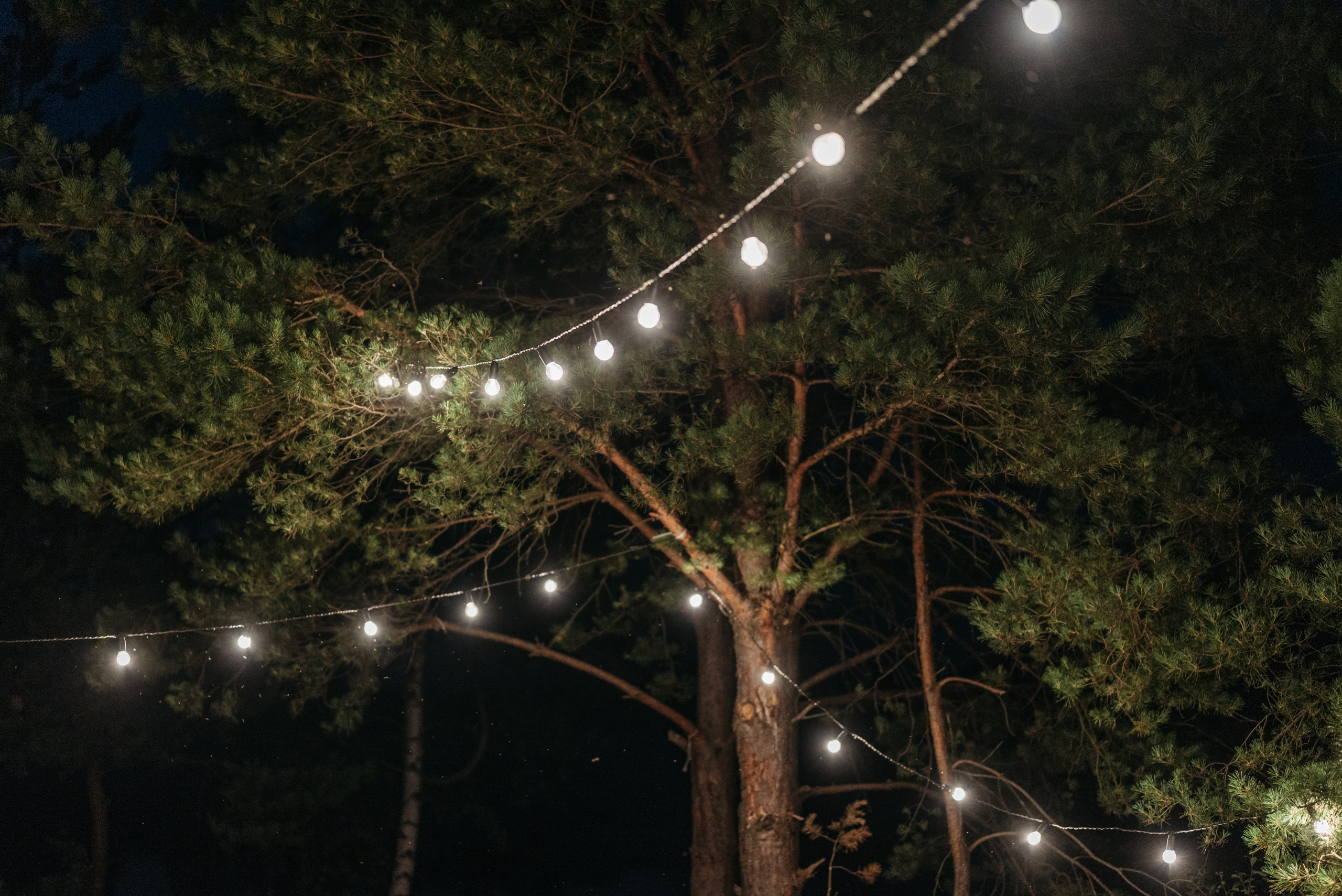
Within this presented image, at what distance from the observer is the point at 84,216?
3.90 metres

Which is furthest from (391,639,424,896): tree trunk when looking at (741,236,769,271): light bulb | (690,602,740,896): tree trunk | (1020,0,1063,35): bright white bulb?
(1020,0,1063,35): bright white bulb

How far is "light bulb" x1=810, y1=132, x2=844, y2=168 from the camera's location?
2189 millimetres

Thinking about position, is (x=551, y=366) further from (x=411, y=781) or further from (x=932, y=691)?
(x=411, y=781)

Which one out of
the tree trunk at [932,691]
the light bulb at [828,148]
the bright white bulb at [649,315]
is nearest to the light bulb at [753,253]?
the bright white bulb at [649,315]

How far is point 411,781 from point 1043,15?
7.79 meters

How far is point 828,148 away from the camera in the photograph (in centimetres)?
219

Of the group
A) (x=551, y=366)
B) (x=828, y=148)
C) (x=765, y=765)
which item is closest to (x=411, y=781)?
(x=765, y=765)

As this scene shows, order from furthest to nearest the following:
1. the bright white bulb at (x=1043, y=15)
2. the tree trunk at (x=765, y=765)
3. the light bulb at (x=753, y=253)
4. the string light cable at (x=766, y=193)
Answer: the tree trunk at (x=765, y=765)
the light bulb at (x=753, y=253)
the string light cable at (x=766, y=193)
the bright white bulb at (x=1043, y=15)

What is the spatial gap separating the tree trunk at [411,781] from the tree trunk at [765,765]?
12.8ft

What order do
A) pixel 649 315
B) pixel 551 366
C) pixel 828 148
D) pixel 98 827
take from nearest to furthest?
pixel 828 148
pixel 649 315
pixel 551 366
pixel 98 827

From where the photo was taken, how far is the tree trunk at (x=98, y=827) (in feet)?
26.7

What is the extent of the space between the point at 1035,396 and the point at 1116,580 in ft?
2.47

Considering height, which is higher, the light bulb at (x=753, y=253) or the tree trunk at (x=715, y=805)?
the light bulb at (x=753, y=253)

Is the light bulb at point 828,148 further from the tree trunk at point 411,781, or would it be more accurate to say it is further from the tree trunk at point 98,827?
the tree trunk at point 98,827
